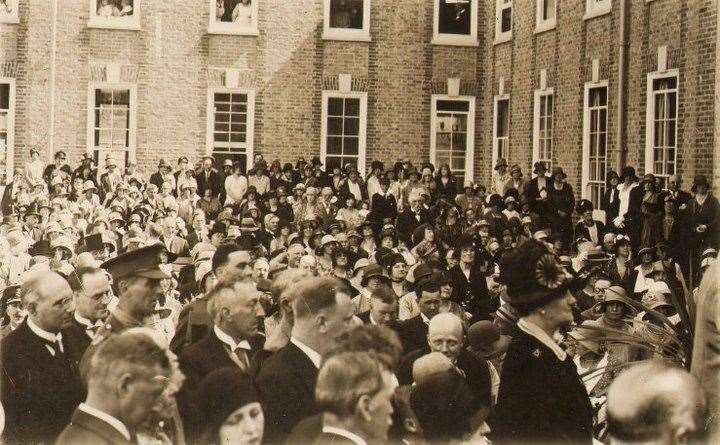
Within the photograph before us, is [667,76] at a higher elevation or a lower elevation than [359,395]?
higher

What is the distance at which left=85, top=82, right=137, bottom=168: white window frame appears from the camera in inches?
949

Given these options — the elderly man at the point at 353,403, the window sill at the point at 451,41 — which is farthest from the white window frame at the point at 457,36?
the elderly man at the point at 353,403

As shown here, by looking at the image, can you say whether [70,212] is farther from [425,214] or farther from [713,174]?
[713,174]

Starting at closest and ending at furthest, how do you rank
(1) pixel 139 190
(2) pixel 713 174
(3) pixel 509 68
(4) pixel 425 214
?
(2) pixel 713 174
(4) pixel 425 214
(1) pixel 139 190
(3) pixel 509 68

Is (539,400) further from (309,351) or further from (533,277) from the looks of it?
(309,351)

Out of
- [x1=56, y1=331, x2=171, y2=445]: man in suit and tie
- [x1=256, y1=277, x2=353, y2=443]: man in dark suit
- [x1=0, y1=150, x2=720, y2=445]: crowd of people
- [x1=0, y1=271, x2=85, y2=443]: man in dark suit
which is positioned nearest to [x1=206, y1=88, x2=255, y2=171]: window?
[x1=0, y1=150, x2=720, y2=445]: crowd of people

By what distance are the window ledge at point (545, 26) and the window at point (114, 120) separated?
8675 mm

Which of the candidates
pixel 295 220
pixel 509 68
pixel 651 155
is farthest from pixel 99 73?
pixel 651 155

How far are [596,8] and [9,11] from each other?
40.1 ft

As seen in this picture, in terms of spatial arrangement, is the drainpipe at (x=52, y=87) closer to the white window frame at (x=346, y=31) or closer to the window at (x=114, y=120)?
the window at (x=114, y=120)

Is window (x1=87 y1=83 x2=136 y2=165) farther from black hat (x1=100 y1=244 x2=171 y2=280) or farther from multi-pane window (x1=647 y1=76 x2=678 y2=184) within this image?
black hat (x1=100 y1=244 x2=171 y2=280)

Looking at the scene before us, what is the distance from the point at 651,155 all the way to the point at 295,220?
20.1 feet

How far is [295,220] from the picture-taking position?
64.7ft

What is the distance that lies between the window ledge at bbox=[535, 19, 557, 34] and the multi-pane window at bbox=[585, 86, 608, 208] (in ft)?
6.26
